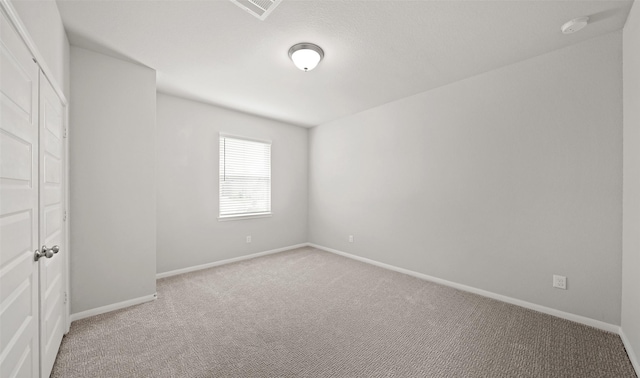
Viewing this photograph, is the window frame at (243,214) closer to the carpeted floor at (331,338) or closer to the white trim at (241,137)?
the white trim at (241,137)

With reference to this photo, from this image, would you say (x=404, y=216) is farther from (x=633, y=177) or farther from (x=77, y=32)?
(x=77, y=32)

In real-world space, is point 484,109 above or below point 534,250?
above

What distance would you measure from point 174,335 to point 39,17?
241cm

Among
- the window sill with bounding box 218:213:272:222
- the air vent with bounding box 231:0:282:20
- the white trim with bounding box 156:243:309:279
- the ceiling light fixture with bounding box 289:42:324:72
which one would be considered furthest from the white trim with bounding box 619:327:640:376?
the window sill with bounding box 218:213:272:222

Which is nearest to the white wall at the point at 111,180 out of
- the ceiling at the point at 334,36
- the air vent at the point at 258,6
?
the ceiling at the point at 334,36

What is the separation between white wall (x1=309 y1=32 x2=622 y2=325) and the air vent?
246 centimetres

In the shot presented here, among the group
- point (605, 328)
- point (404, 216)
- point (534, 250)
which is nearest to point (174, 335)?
point (404, 216)

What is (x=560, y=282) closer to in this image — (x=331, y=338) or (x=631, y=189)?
(x=631, y=189)

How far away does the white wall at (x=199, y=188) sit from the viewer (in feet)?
11.9

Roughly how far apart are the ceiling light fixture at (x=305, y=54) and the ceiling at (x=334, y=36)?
0.23 ft

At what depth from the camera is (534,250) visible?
266 cm

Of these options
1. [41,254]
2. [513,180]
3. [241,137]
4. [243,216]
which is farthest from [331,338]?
[241,137]

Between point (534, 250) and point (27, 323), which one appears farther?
point (534, 250)

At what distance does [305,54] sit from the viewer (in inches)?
94.1
